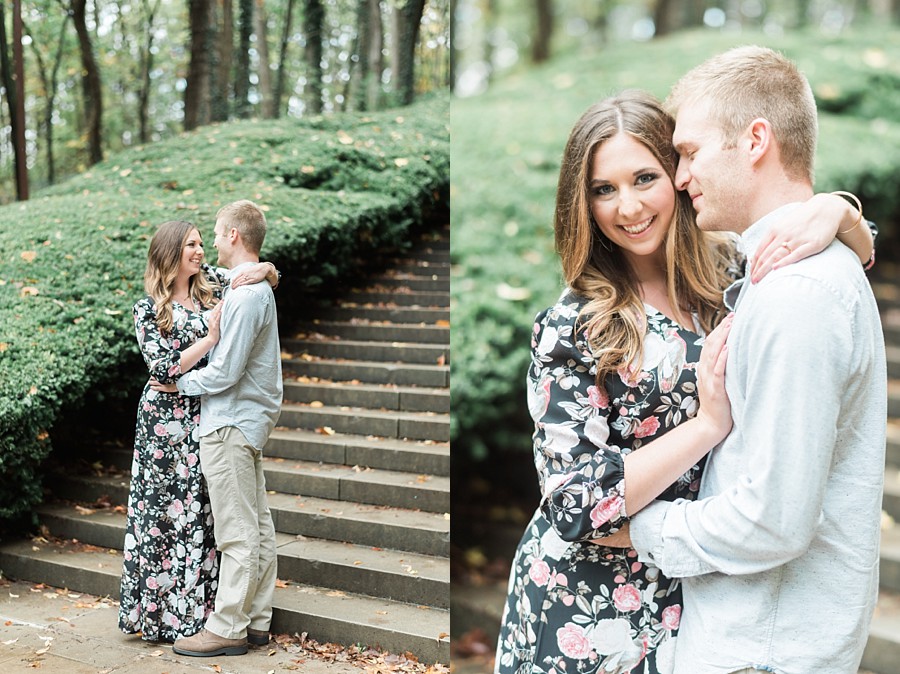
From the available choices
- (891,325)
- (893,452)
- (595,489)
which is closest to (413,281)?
(595,489)

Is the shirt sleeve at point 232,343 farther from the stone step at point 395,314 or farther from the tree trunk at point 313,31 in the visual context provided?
the tree trunk at point 313,31

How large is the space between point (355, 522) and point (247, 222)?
3.73 ft

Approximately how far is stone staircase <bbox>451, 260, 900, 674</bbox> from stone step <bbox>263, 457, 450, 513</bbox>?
4.50 ft

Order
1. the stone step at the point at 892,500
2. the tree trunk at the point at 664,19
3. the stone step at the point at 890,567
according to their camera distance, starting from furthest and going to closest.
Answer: the tree trunk at the point at 664,19 < the stone step at the point at 892,500 < the stone step at the point at 890,567

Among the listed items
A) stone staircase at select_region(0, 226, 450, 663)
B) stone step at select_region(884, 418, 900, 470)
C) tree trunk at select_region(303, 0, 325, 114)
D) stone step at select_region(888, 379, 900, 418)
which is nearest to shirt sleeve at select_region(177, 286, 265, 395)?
stone staircase at select_region(0, 226, 450, 663)

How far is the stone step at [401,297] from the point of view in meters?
3.19

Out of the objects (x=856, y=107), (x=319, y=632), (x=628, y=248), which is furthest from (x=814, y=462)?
(x=856, y=107)

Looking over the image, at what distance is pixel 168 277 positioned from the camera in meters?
2.66

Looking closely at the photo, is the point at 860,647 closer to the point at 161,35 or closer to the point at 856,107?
the point at 161,35

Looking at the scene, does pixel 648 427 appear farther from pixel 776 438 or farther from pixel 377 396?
pixel 377 396

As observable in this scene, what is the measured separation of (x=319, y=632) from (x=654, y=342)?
1892 mm

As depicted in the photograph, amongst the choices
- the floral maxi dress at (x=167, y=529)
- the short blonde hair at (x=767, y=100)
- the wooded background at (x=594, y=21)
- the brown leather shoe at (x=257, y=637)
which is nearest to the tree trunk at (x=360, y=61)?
the floral maxi dress at (x=167, y=529)

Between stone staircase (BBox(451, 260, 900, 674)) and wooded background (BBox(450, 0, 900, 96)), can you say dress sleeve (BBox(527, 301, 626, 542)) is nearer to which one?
stone staircase (BBox(451, 260, 900, 674))

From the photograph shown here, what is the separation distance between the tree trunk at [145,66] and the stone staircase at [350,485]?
101 cm
